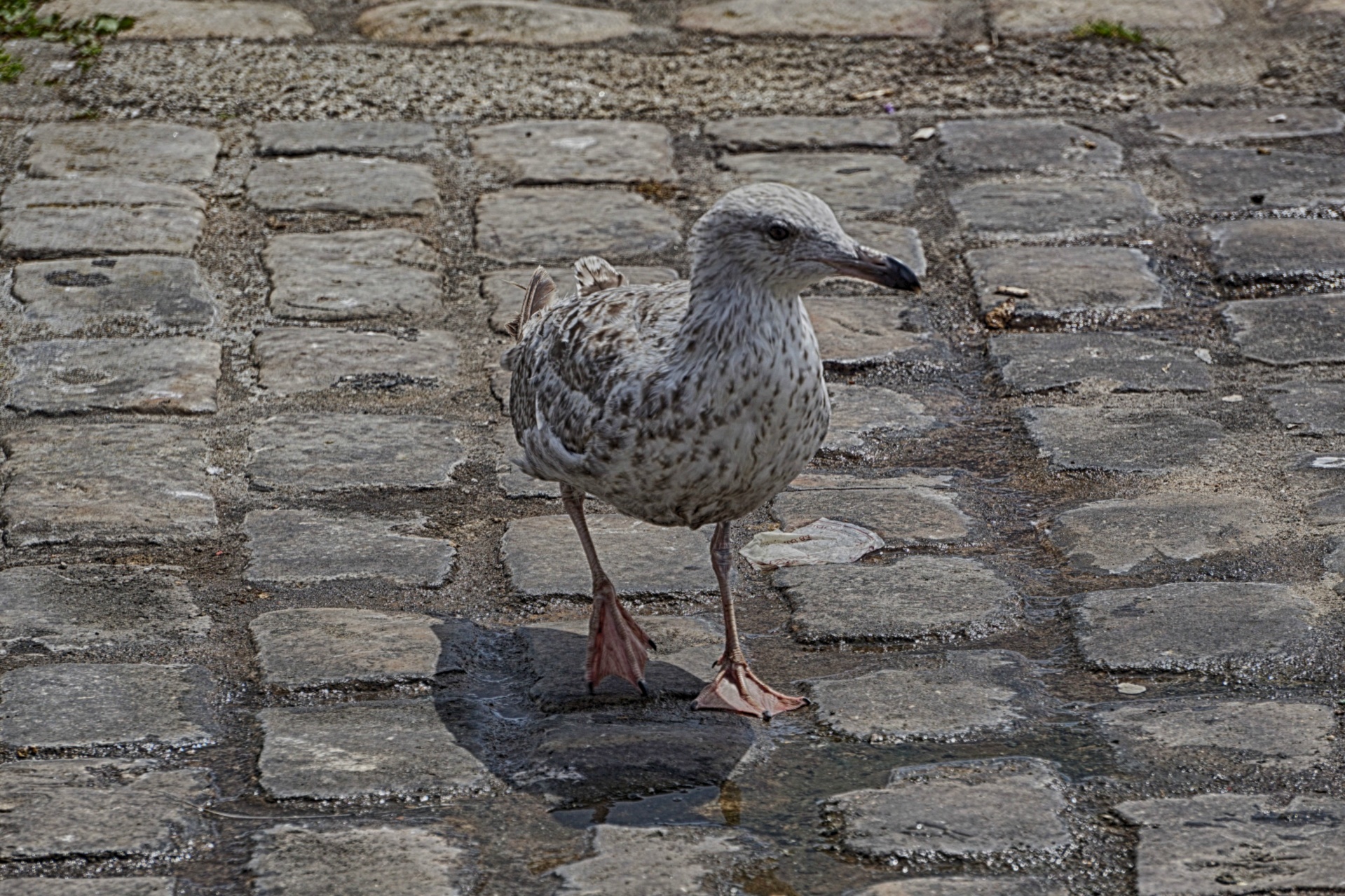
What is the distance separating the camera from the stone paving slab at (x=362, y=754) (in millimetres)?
3678

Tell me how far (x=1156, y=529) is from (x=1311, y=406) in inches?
36.3

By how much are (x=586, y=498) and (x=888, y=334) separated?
51.2 inches

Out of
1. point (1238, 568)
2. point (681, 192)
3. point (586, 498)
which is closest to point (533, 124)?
point (681, 192)

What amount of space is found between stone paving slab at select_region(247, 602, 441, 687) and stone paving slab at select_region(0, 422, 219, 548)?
0.57 meters

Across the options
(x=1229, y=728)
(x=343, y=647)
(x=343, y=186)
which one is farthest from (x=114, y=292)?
(x=1229, y=728)

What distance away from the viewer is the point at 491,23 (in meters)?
8.30

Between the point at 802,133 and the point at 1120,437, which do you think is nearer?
the point at 1120,437

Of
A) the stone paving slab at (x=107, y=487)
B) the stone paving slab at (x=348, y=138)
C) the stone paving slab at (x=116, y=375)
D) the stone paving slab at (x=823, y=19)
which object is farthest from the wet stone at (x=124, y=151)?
the stone paving slab at (x=823, y=19)

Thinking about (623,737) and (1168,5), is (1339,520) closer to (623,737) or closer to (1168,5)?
(623,737)

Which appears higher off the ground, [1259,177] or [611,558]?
[1259,177]

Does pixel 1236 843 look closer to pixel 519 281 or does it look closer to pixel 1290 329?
pixel 1290 329

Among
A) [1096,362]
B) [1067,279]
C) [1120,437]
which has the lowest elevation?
[1120,437]

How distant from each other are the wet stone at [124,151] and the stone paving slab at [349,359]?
1.38m

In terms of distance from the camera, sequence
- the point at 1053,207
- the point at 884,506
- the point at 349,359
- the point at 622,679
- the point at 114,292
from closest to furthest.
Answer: the point at 622,679 → the point at 884,506 → the point at 349,359 → the point at 114,292 → the point at 1053,207
